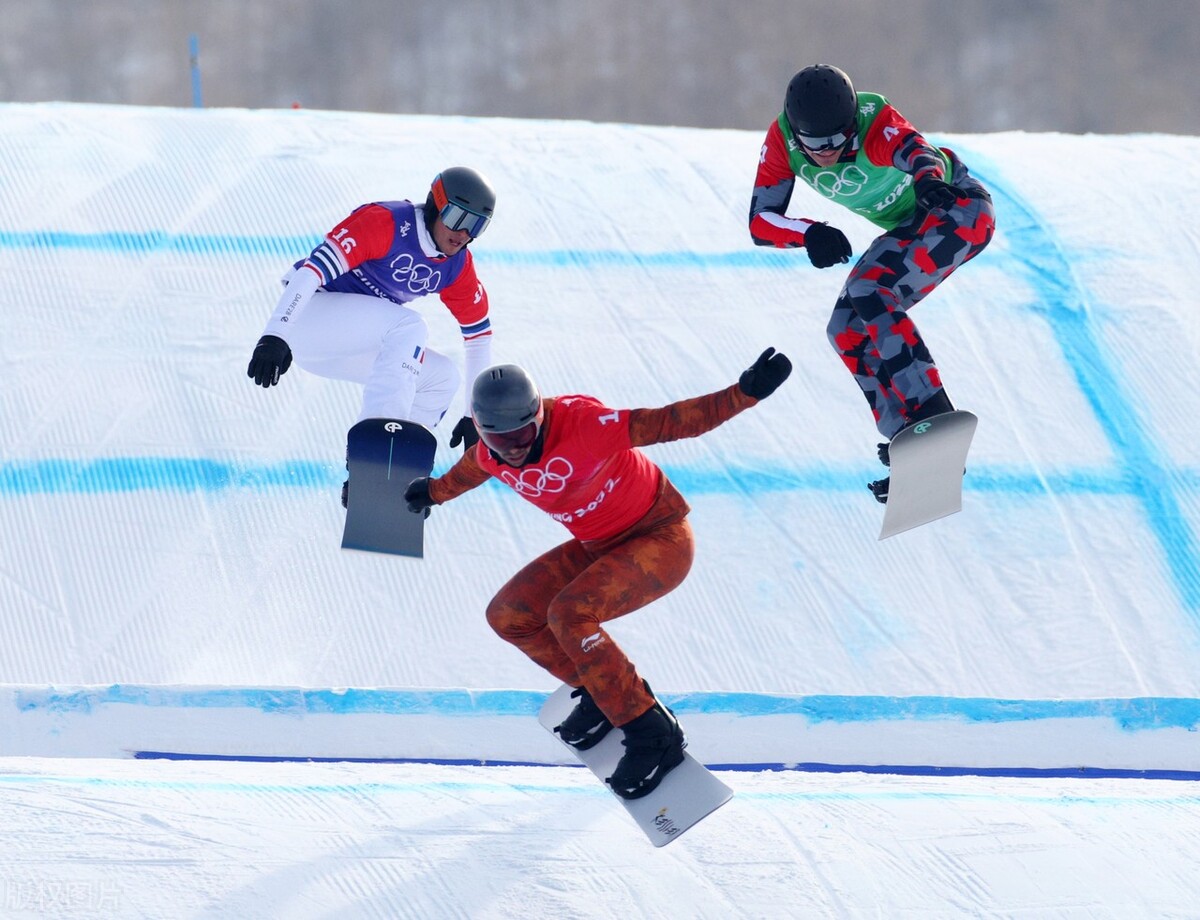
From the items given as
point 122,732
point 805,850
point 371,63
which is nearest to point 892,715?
point 805,850

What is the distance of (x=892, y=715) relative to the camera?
768 cm

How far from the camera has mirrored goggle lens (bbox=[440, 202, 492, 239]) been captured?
5.98 metres

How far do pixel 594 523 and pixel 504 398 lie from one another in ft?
2.39

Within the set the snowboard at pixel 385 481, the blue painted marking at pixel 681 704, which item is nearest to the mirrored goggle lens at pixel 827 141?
the snowboard at pixel 385 481

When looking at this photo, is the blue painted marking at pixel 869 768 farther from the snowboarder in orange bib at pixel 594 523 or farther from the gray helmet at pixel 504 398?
the gray helmet at pixel 504 398

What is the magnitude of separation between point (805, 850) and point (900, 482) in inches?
61.5

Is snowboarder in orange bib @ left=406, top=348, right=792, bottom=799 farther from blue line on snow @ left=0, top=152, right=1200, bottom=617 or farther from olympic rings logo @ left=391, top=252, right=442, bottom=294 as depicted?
blue line on snow @ left=0, top=152, right=1200, bottom=617

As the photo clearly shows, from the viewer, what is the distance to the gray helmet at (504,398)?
4.99 m

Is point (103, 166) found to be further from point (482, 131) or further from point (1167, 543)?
point (1167, 543)

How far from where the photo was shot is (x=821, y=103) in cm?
559

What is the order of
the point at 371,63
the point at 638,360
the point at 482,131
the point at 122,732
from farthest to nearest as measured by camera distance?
the point at 371,63 → the point at 482,131 → the point at 638,360 → the point at 122,732

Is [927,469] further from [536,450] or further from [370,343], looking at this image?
[370,343]

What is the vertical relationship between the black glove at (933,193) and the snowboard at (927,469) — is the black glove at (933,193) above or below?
above

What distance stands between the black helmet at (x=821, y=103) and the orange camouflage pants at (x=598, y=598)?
150 cm
